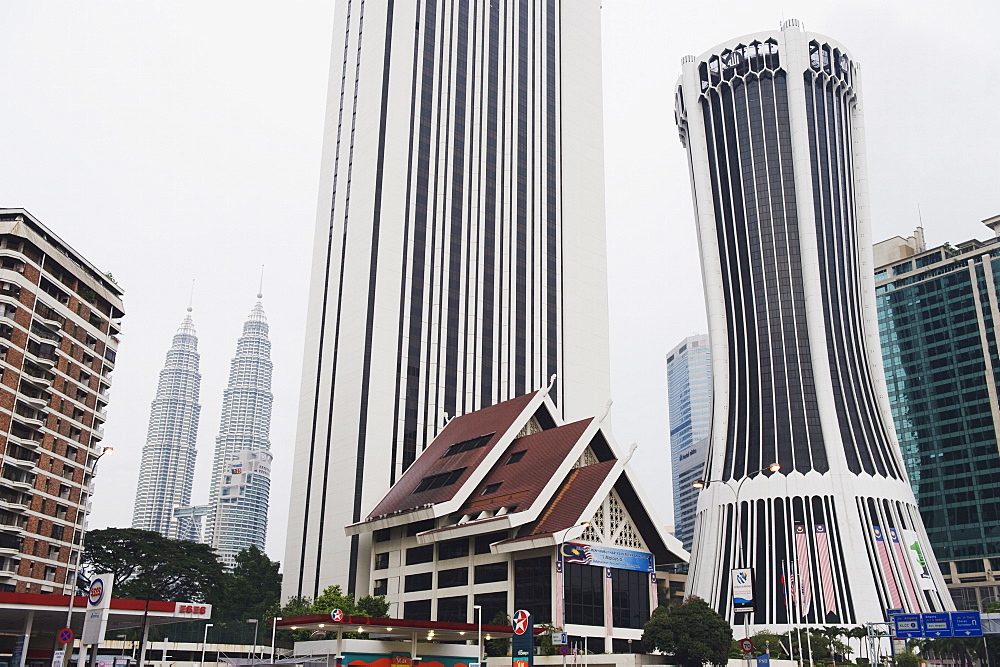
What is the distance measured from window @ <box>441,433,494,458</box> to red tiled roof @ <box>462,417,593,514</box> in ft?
7.99

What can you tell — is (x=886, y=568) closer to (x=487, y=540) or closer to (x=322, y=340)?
(x=487, y=540)

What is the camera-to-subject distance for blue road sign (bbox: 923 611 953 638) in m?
64.0

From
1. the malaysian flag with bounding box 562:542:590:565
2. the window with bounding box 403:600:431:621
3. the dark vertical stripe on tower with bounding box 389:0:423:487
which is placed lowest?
the window with bounding box 403:600:431:621

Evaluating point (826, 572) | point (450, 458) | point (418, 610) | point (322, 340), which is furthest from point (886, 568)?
point (322, 340)

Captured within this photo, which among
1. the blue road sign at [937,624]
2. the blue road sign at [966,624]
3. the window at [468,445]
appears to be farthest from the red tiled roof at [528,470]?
the blue road sign at [966,624]

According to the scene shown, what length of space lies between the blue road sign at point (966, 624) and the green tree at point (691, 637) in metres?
16.8

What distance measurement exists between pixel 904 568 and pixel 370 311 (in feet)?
198

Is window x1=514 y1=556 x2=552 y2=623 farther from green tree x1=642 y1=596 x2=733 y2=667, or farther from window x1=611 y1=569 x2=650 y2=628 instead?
green tree x1=642 y1=596 x2=733 y2=667

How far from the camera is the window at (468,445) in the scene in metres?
80.2

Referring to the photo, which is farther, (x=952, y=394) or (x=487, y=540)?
(x=952, y=394)

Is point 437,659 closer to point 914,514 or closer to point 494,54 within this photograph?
point 914,514

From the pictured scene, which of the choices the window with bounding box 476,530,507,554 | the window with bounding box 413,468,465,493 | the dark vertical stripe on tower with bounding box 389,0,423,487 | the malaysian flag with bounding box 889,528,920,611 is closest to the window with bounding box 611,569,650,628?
the window with bounding box 476,530,507,554

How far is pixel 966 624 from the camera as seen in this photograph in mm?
63312

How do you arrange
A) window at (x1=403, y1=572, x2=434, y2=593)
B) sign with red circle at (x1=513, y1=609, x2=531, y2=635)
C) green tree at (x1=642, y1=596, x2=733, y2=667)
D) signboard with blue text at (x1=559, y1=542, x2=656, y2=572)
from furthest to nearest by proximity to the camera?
window at (x1=403, y1=572, x2=434, y2=593)
signboard with blue text at (x1=559, y1=542, x2=656, y2=572)
green tree at (x1=642, y1=596, x2=733, y2=667)
sign with red circle at (x1=513, y1=609, x2=531, y2=635)
